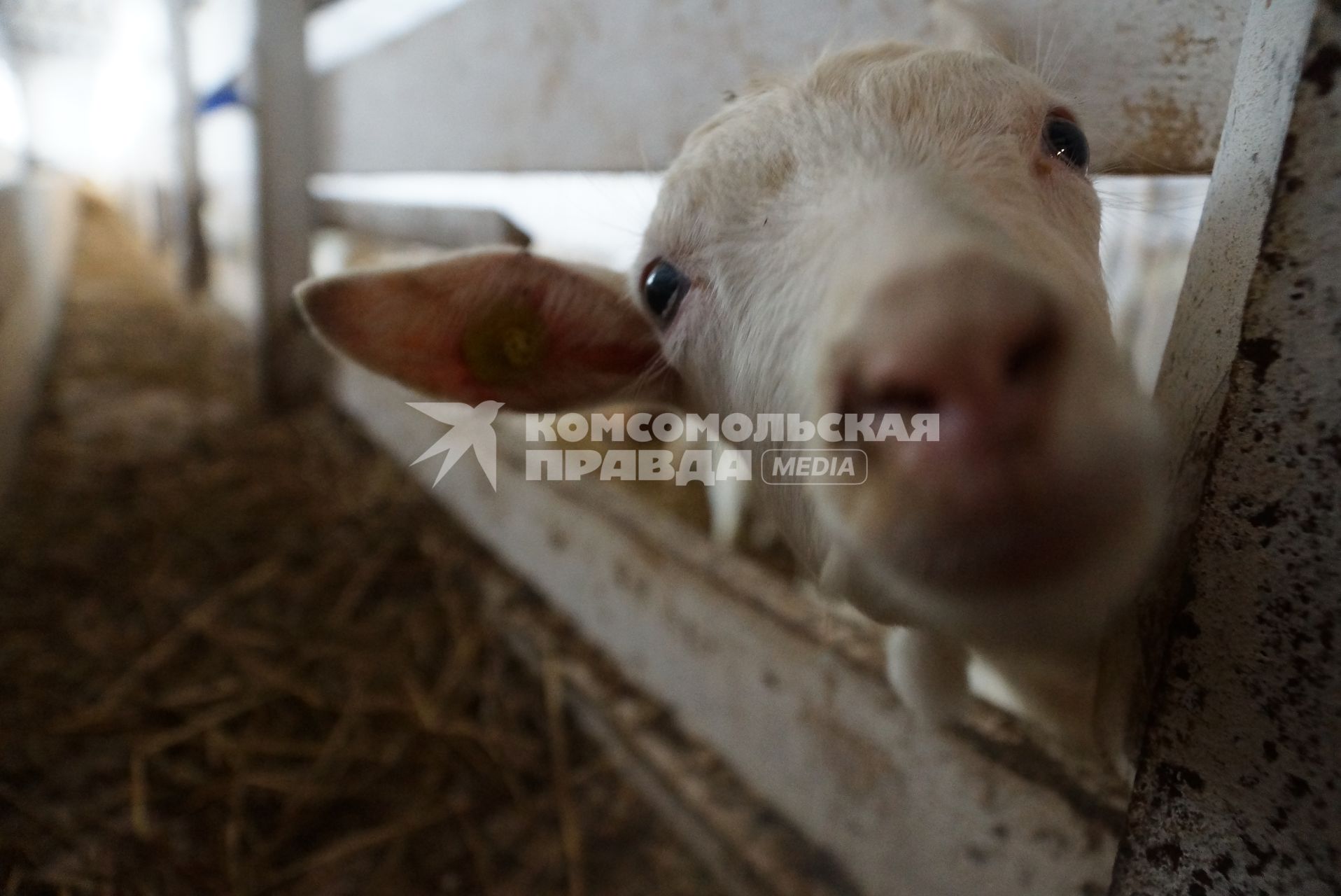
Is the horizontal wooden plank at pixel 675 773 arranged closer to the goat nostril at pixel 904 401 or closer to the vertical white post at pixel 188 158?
the goat nostril at pixel 904 401

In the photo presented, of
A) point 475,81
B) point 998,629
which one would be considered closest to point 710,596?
point 998,629

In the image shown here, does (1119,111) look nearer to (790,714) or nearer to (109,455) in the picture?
(790,714)

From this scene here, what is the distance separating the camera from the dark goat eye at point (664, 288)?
136 centimetres

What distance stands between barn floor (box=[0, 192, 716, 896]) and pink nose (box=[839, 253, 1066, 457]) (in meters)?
1.95

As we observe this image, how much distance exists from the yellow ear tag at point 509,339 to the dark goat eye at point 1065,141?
3.32 feet

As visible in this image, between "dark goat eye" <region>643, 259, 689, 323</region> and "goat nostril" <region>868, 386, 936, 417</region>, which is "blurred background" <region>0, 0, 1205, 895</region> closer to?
"dark goat eye" <region>643, 259, 689, 323</region>

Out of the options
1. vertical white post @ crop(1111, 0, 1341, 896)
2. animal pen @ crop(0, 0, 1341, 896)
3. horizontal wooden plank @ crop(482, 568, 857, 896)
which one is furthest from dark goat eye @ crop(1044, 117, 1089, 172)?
horizontal wooden plank @ crop(482, 568, 857, 896)

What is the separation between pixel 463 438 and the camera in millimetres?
3500

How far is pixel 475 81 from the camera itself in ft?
9.73

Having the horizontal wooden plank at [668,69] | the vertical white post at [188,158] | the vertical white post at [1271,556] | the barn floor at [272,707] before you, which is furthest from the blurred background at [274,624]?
the vertical white post at [188,158]

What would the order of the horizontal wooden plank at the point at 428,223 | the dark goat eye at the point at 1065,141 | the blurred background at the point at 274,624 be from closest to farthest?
the dark goat eye at the point at 1065,141, the blurred background at the point at 274,624, the horizontal wooden plank at the point at 428,223

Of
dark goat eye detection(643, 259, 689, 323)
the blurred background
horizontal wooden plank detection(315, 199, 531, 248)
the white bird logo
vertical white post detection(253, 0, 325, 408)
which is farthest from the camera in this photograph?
vertical white post detection(253, 0, 325, 408)

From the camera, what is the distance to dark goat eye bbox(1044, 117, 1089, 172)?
47.6 inches

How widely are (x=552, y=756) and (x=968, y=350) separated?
223 cm
